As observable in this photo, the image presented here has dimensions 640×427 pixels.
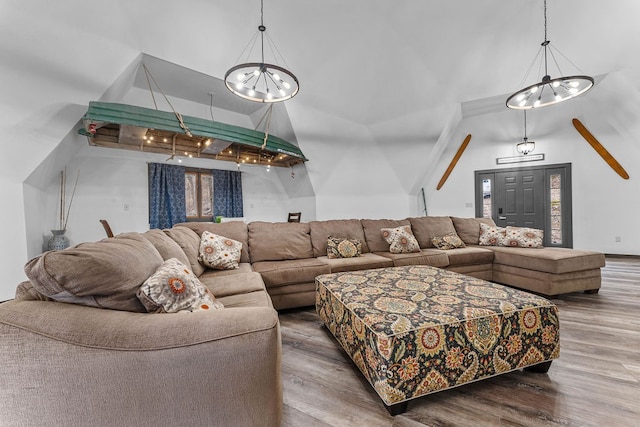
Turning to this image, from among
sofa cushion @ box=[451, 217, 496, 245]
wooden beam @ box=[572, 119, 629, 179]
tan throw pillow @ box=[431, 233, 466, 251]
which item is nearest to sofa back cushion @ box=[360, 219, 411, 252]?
tan throw pillow @ box=[431, 233, 466, 251]

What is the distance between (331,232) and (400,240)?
93cm

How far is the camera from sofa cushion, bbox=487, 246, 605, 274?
277 centimetres

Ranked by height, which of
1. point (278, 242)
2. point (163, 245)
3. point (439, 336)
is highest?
point (163, 245)

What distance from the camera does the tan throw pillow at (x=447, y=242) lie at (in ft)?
11.6

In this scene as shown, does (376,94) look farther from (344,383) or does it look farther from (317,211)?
(344,383)

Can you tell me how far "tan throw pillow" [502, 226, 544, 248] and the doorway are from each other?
2.86 meters

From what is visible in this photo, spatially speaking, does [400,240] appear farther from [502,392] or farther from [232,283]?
[232,283]

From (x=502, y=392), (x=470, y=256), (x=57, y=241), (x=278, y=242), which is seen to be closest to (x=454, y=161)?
(x=470, y=256)

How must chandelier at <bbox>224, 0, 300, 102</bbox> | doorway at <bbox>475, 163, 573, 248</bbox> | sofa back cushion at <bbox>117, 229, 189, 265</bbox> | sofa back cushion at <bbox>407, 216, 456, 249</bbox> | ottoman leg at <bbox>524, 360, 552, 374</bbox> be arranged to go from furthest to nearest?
1. doorway at <bbox>475, 163, 573, 248</bbox>
2. sofa back cushion at <bbox>407, 216, 456, 249</bbox>
3. chandelier at <bbox>224, 0, 300, 102</bbox>
4. sofa back cushion at <bbox>117, 229, 189, 265</bbox>
5. ottoman leg at <bbox>524, 360, 552, 374</bbox>

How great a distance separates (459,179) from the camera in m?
6.52

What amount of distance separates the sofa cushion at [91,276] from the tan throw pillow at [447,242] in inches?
138

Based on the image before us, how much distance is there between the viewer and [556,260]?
276 cm

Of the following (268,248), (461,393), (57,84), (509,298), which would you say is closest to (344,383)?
(461,393)

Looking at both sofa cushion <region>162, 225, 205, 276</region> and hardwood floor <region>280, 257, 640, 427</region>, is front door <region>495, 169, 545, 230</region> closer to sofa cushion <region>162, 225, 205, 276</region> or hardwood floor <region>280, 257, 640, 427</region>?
hardwood floor <region>280, 257, 640, 427</region>
